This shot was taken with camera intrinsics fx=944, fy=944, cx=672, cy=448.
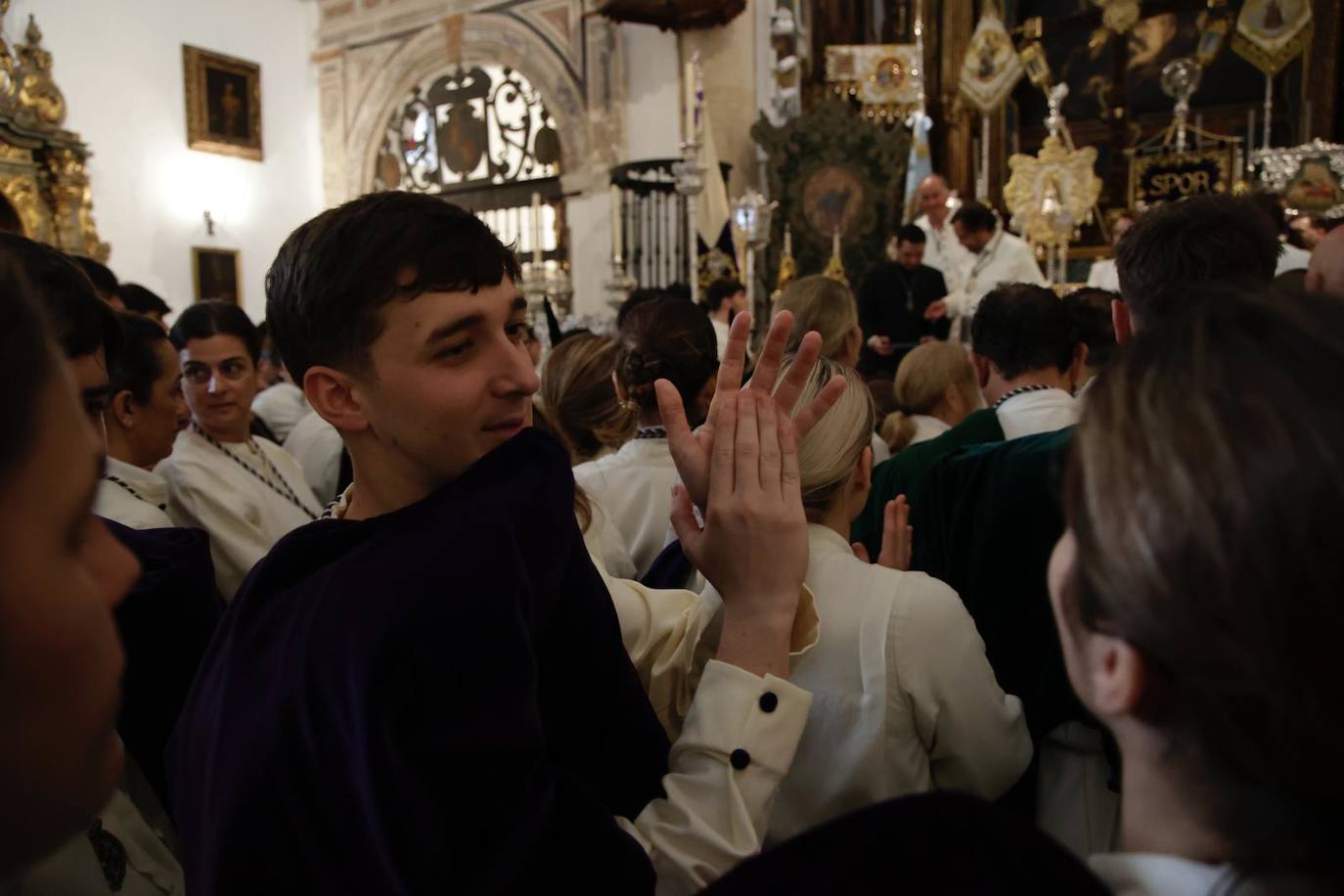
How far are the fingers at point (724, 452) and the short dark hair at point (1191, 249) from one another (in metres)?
0.86

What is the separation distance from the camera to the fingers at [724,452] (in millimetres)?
1160

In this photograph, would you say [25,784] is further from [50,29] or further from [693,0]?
[50,29]

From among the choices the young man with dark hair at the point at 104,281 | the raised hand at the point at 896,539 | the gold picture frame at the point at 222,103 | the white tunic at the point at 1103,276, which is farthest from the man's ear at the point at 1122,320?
the gold picture frame at the point at 222,103

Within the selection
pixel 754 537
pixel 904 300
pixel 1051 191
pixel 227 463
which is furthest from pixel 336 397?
pixel 1051 191

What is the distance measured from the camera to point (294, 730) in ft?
2.81

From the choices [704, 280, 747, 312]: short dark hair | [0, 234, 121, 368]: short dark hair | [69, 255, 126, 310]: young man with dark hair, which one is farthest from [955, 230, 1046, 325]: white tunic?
[0, 234, 121, 368]: short dark hair

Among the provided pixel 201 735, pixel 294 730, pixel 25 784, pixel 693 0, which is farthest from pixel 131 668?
pixel 693 0

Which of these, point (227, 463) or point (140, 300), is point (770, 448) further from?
point (140, 300)

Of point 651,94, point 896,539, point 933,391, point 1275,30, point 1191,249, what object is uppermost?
point 1275,30

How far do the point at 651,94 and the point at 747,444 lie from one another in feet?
33.1

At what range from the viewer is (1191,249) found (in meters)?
1.65

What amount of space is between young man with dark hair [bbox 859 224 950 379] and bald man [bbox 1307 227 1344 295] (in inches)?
177

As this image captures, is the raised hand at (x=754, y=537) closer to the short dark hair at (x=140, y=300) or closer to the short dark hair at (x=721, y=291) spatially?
the short dark hair at (x=140, y=300)

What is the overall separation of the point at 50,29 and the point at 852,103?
9300 mm
